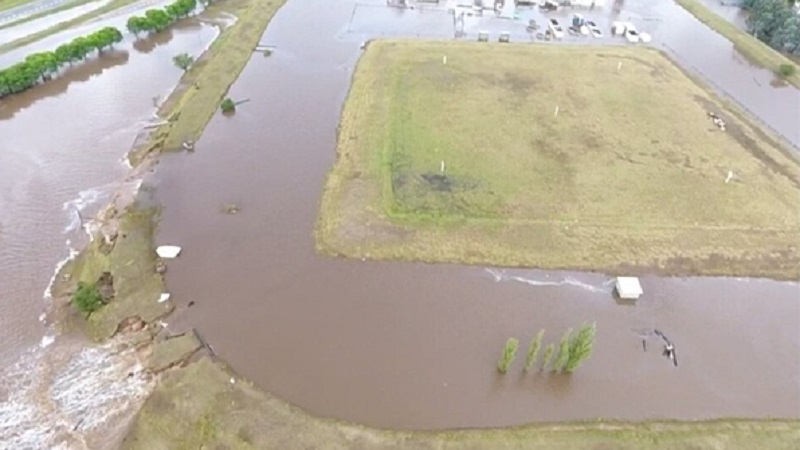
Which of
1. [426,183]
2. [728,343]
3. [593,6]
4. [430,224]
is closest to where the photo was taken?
[728,343]

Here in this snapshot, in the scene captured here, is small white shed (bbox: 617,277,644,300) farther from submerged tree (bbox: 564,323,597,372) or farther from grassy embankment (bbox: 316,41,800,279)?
submerged tree (bbox: 564,323,597,372)

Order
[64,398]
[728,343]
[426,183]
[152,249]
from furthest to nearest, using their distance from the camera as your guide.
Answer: [426,183] → [152,249] → [728,343] → [64,398]

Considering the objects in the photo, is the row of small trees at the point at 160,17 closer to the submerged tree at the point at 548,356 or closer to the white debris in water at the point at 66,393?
the white debris in water at the point at 66,393

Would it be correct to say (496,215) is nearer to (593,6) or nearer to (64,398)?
(64,398)

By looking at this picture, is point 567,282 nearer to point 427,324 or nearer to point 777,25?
point 427,324

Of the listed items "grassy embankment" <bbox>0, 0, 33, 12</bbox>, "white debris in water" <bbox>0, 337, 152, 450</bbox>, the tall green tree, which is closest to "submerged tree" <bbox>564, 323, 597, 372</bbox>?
"white debris in water" <bbox>0, 337, 152, 450</bbox>

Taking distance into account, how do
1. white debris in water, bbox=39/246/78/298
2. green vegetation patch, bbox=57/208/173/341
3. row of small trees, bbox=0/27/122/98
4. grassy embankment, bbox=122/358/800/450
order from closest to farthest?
grassy embankment, bbox=122/358/800/450
green vegetation patch, bbox=57/208/173/341
white debris in water, bbox=39/246/78/298
row of small trees, bbox=0/27/122/98

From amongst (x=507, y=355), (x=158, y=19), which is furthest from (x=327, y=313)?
(x=158, y=19)

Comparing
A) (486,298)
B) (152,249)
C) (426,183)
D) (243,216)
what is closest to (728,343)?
(486,298)
